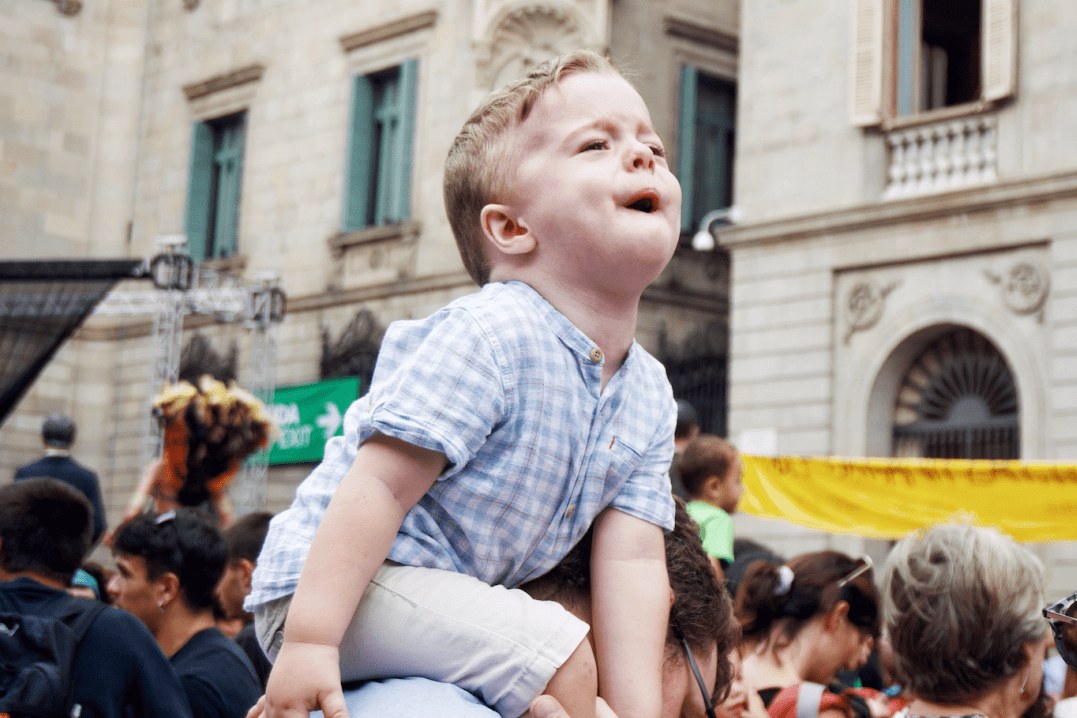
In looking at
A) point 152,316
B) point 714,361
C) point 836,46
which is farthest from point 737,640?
point 152,316

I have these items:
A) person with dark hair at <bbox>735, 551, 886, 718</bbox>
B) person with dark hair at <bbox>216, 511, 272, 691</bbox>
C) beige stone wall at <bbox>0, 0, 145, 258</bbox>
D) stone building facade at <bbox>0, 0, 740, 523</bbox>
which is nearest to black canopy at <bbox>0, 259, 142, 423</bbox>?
person with dark hair at <bbox>216, 511, 272, 691</bbox>

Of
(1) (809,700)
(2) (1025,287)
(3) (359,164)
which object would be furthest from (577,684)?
(3) (359,164)

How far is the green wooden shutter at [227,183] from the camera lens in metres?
20.7

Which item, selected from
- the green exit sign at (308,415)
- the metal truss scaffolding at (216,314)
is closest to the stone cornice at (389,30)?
the metal truss scaffolding at (216,314)

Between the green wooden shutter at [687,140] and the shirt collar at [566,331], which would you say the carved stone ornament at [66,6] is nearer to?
the green wooden shutter at [687,140]

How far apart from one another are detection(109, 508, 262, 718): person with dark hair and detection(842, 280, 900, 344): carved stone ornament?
983 cm

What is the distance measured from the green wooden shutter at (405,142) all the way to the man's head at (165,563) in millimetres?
13433

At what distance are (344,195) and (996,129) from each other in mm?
9503

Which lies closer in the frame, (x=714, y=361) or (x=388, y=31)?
(x=714, y=361)

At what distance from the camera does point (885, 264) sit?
1328cm

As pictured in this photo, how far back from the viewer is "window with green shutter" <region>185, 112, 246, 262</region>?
20.8m

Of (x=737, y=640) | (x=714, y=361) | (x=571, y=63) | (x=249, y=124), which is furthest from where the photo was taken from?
(x=249, y=124)

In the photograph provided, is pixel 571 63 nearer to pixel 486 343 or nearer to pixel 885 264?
pixel 486 343

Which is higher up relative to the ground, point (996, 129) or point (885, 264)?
point (996, 129)
